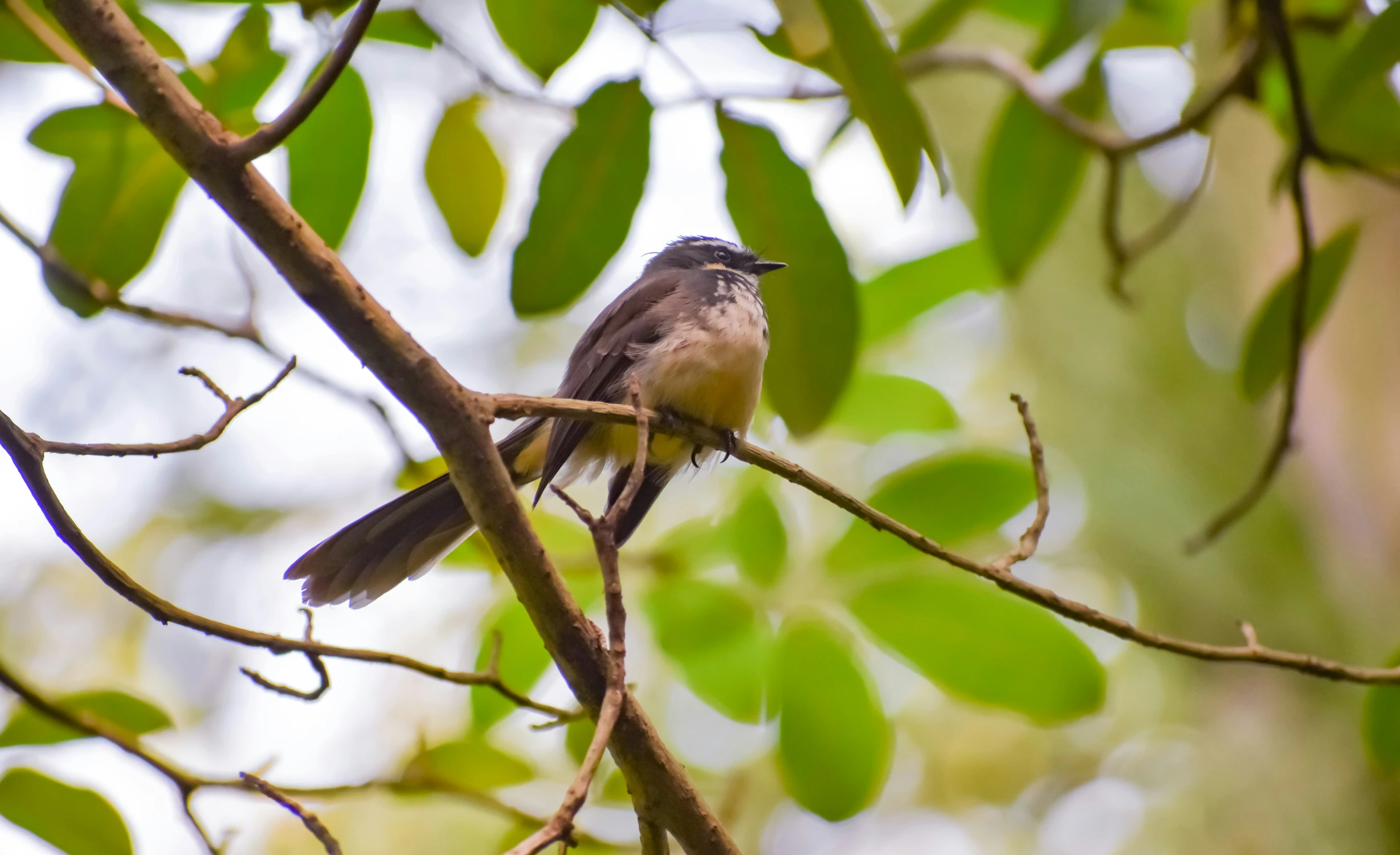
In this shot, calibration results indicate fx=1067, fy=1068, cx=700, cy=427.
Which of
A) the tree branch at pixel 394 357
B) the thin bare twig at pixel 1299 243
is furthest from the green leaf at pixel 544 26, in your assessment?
the thin bare twig at pixel 1299 243

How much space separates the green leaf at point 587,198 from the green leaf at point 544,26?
145 mm

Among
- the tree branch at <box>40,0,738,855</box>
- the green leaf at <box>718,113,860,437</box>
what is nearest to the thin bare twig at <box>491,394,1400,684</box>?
the tree branch at <box>40,0,738,855</box>

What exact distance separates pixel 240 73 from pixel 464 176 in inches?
19.9

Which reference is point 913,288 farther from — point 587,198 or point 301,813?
point 301,813

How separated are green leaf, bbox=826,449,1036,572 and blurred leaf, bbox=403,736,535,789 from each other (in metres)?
0.87

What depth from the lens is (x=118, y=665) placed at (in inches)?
285

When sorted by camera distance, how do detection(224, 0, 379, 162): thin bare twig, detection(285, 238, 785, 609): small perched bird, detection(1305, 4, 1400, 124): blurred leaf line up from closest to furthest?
1. detection(224, 0, 379, 162): thin bare twig
2. detection(1305, 4, 1400, 124): blurred leaf
3. detection(285, 238, 785, 609): small perched bird

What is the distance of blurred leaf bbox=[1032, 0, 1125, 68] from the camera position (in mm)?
2340

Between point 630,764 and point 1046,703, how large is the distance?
1.00 m

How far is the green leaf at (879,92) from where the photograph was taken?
6.09 ft

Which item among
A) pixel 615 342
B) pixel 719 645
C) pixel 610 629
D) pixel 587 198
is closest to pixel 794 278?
pixel 587 198

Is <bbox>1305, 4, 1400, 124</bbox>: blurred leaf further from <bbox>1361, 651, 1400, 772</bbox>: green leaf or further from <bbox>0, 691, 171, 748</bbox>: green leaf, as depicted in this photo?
<bbox>0, 691, 171, 748</bbox>: green leaf

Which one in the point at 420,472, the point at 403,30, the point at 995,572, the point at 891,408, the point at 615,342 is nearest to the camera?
the point at 995,572

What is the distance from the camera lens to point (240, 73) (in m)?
2.19
